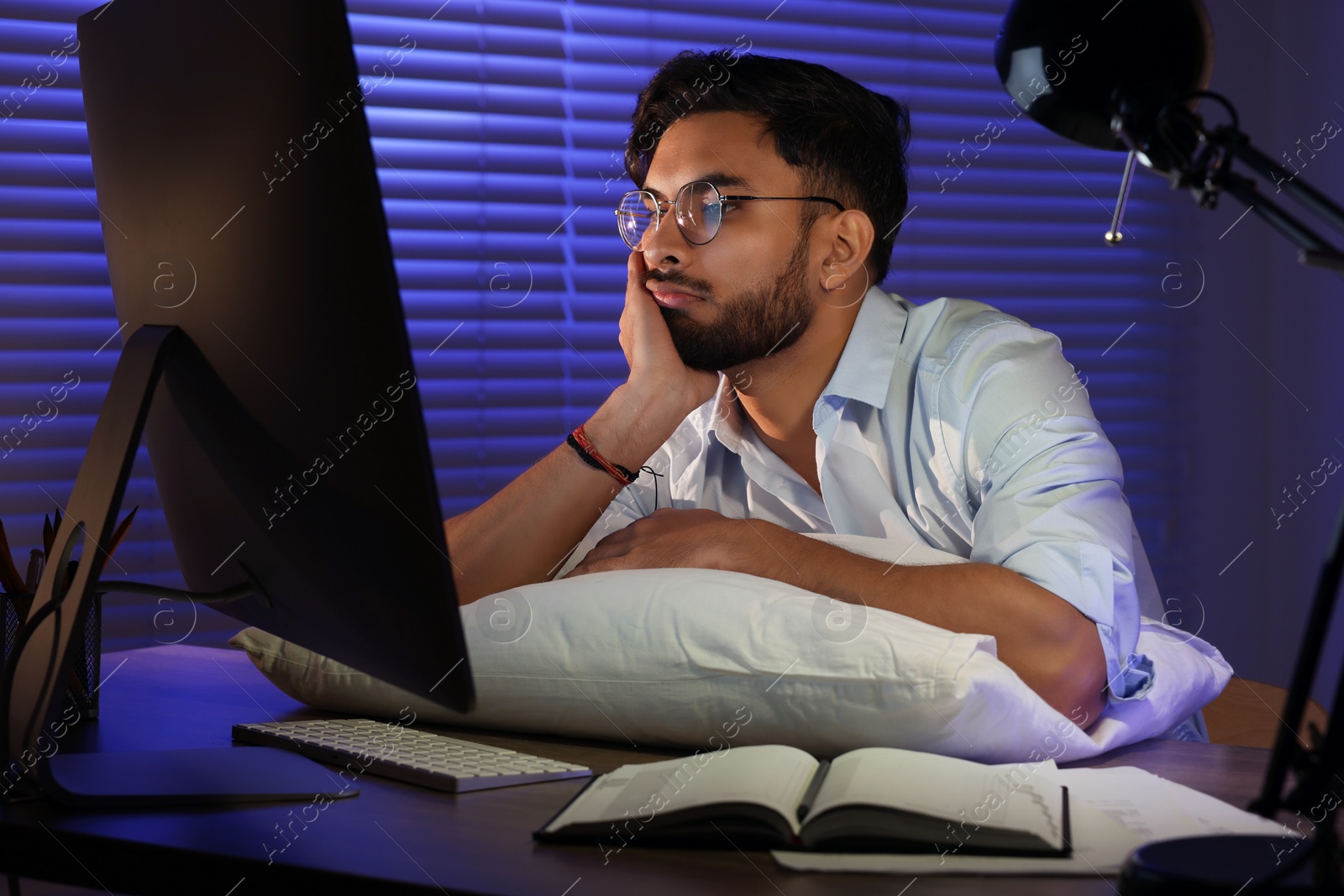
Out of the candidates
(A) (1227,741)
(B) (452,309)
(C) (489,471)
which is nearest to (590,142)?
(B) (452,309)

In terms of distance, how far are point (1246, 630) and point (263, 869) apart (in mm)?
2521

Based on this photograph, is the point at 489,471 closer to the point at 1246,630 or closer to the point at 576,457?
the point at 576,457

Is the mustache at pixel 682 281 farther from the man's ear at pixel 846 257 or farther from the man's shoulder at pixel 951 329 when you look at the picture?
the man's shoulder at pixel 951 329

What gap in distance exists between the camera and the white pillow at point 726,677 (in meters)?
0.74

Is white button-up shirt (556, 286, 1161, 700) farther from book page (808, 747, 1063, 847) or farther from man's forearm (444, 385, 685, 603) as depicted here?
book page (808, 747, 1063, 847)

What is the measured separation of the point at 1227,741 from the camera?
Answer: 4.52ft

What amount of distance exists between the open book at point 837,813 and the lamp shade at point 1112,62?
13.4 inches

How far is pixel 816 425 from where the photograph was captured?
1498 millimetres

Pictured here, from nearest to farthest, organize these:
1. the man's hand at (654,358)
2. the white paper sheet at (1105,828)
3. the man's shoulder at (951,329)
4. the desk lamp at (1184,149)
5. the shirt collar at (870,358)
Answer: the desk lamp at (1184,149) < the white paper sheet at (1105,828) < the man's shoulder at (951,329) < the shirt collar at (870,358) < the man's hand at (654,358)

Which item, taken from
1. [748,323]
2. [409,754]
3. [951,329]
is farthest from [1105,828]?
[748,323]

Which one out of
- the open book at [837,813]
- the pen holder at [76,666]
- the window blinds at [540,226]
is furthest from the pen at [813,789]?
the window blinds at [540,226]

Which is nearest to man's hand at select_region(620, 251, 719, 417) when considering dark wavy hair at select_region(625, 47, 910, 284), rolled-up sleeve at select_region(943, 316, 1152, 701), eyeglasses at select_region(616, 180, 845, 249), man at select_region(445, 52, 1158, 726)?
man at select_region(445, 52, 1158, 726)

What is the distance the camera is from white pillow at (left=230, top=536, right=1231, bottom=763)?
0.74 m

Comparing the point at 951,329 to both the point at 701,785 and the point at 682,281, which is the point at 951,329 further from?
the point at 701,785
